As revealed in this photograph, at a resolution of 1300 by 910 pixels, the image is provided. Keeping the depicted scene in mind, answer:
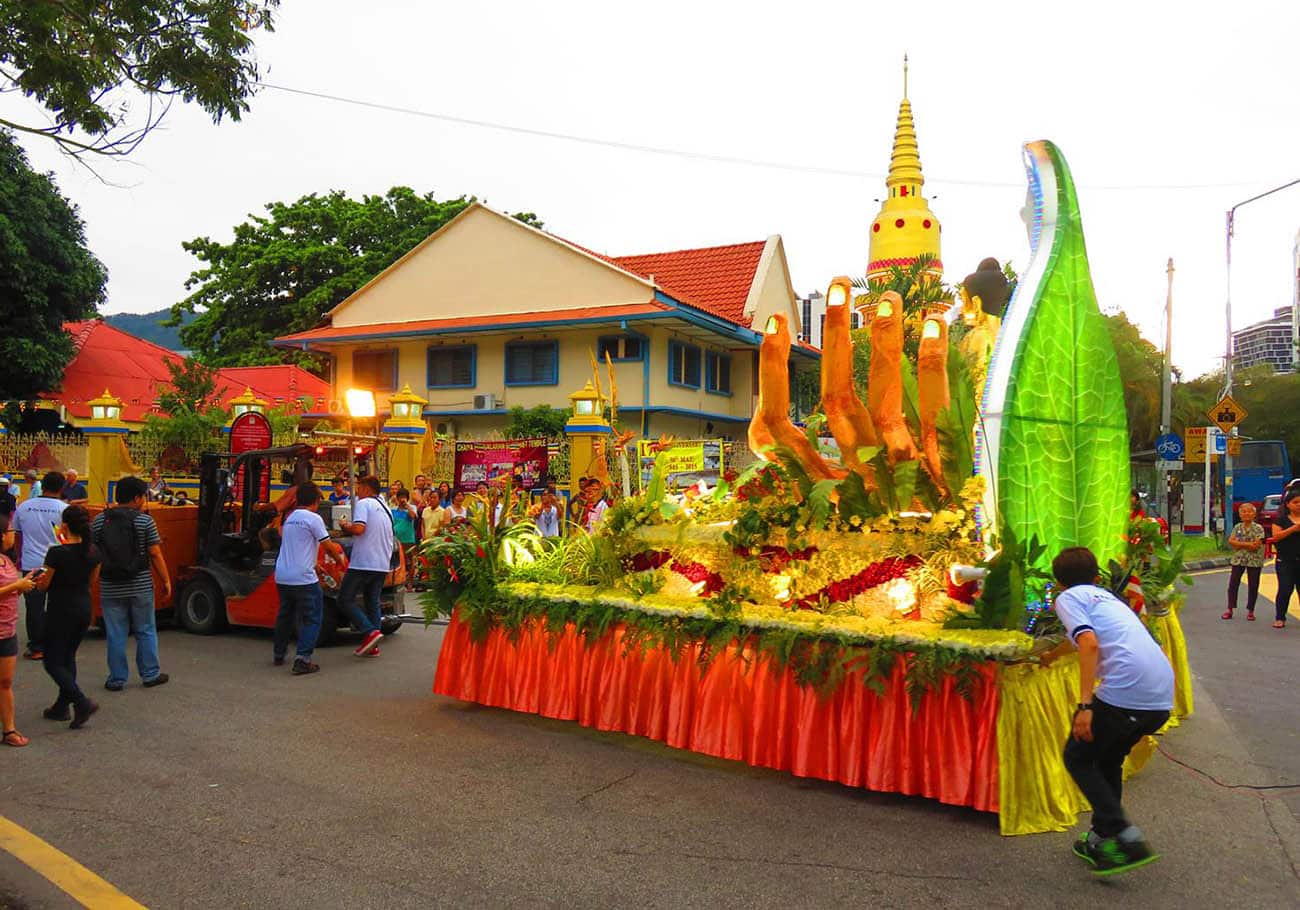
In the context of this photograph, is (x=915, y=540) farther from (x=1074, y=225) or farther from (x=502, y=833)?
(x=502, y=833)

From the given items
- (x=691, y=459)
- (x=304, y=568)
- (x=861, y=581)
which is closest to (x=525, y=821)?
(x=861, y=581)

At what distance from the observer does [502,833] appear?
4.39 metres

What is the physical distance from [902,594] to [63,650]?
537 centimetres

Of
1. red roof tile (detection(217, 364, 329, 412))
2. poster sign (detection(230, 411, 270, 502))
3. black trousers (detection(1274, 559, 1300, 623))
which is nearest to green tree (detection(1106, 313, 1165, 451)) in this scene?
black trousers (detection(1274, 559, 1300, 623))

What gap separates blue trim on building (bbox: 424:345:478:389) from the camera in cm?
2320

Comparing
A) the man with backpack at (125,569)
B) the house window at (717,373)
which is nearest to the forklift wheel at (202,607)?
the man with backpack at (125,569)

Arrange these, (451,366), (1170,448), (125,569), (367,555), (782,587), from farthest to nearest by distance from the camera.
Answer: (451,366) < (1170,448) < (367,555) < (125,569) < (782,587)

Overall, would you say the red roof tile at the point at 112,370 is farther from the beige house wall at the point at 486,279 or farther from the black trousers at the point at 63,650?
the black trousers at the point at 63,650

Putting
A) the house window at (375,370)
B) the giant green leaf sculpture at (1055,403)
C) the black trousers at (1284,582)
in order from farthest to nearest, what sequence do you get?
the house window at (375,370) < the black trousers at (1284,582) < the giant green leaf sculpture at (1055,403)

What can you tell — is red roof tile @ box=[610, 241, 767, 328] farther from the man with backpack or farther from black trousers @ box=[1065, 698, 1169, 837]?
black trousers @ box=[1065, 698, 1169, 837]

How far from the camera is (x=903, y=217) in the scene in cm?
2659

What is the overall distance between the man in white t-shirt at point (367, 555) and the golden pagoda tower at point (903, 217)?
19993 mm

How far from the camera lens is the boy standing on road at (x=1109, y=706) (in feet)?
12.3

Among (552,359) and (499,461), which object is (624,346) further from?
(499,461)
